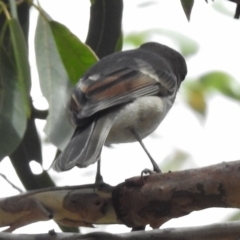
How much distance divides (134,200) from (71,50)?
2.41 ft

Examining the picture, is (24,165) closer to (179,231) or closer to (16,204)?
(16,204)

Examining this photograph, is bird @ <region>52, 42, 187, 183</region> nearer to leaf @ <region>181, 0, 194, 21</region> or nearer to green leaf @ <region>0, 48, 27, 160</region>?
green leaf @ <region>0, 48, 27, 160</region>

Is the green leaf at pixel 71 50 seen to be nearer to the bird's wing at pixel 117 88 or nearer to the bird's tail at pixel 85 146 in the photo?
the bird's wing at pixel 117 88

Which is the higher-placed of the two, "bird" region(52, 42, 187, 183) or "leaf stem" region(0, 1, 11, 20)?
"leaf stem" region(0, 1, 11, 20)

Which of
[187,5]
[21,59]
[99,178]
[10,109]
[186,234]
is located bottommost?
[99,178]

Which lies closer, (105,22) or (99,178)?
(99,178)

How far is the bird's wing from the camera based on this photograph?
6.90 feet

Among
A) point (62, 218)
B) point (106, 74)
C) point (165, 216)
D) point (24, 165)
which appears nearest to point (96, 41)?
point (106, 74)

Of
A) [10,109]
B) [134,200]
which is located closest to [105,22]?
[10,109]

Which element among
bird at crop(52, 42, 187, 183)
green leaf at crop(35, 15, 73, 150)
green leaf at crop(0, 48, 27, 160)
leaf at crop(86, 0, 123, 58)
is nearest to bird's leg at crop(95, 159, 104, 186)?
bird at crop(52, 42, 187, 183)

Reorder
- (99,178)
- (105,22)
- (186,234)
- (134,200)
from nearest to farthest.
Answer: (186,234)
(134,200)
(99,178)
(105,22)

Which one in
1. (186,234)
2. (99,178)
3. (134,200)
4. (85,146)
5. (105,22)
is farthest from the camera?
(105,22)

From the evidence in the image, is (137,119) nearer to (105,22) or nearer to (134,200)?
(105,22)

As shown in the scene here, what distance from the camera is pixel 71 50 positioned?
2.26 meters
